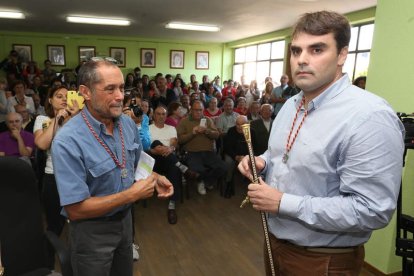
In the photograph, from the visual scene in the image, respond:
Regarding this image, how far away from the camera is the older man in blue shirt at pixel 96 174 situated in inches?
49.6

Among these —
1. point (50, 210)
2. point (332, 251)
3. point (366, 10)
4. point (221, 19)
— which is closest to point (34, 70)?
point (221, 19)

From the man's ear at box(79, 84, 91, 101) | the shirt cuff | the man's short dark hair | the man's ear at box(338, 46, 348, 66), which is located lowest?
the shirt cuff

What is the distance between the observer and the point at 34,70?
8844mm

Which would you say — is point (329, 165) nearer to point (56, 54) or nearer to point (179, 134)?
point (179, 134)

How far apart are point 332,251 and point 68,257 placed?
114cm

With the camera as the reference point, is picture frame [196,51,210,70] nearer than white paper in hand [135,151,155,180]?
No

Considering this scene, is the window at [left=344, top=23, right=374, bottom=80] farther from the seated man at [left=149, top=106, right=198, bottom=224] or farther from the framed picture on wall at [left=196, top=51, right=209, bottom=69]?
the framed picture on wall at [left=196, top=51, right=209, bottom=69]

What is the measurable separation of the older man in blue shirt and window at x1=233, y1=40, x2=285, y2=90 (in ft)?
26.7

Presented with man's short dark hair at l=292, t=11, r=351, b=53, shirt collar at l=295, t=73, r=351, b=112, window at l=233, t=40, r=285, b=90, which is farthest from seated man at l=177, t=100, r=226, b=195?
window at l=233, t=40, r=285, b=90

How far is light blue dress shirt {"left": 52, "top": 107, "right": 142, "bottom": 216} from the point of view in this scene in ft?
4.09

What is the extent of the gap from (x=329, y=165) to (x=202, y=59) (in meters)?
11.4

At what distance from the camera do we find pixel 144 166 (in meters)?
1.57

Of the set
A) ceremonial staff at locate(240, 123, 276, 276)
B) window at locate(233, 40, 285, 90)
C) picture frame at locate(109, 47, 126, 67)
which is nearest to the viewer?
ceremonial staff at locate(240, 123, 276, 276)

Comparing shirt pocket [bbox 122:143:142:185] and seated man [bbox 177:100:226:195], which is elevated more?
shirt pocket [bbox 122:143:142:185]
